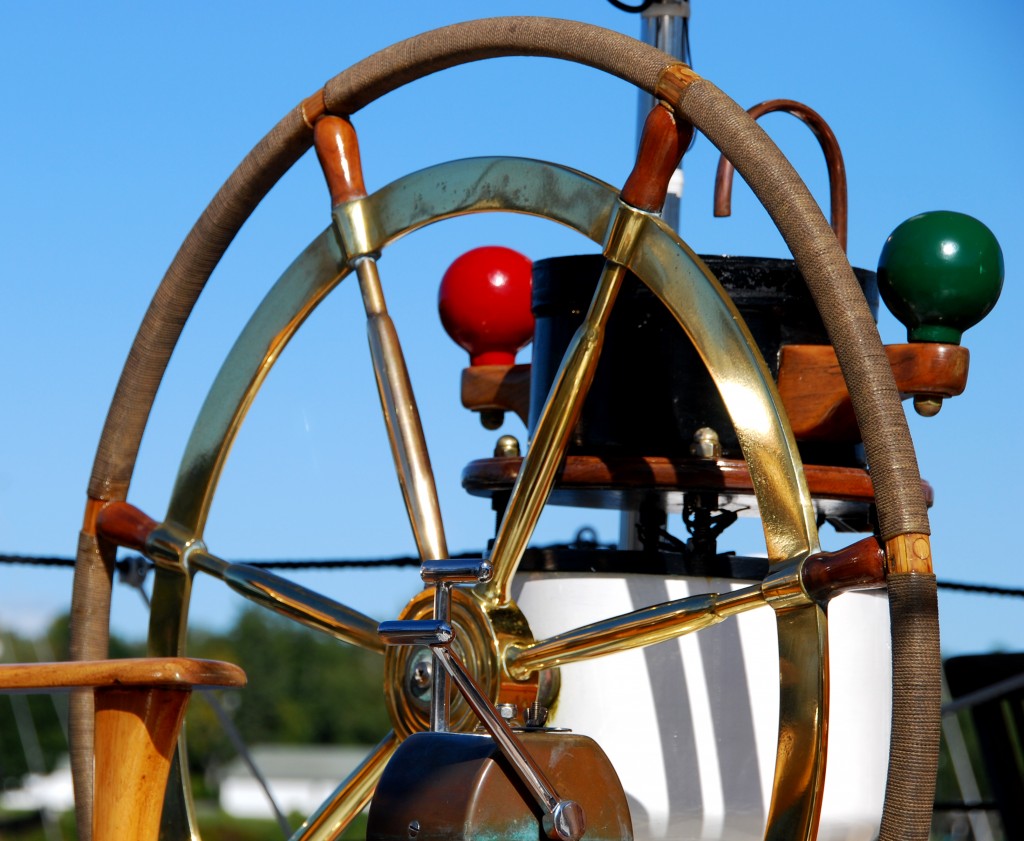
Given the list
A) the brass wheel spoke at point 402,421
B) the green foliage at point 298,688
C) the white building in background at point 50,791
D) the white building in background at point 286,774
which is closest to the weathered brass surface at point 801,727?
the brass wheel spoke at point 402,421

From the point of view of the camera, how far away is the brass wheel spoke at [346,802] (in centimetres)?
175

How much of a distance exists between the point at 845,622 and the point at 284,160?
0.84 meters

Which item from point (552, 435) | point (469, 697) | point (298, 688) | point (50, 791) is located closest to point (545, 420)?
point (552, 435)

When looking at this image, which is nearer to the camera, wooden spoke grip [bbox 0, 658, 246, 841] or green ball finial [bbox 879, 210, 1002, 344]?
wooden spoke grip [bbox 0, 658, 246, 841]

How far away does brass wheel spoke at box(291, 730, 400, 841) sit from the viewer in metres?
1.75

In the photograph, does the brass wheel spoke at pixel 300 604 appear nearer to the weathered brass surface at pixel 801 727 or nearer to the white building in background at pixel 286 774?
the weathered brass surface at pixel 801 727

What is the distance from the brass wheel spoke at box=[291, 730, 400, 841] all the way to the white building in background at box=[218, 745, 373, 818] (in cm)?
3132

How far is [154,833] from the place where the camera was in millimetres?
1444

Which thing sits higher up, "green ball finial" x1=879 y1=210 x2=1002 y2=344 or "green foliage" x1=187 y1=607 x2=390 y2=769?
"green foliage" x1=187 y1=607 x2=390 y2=769

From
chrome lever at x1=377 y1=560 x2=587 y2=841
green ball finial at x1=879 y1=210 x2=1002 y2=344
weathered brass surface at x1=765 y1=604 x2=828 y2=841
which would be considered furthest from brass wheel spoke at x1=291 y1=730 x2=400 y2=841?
green ball finial at x1=879 y1=210 x2=1002 y2=344

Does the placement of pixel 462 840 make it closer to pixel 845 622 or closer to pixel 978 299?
pixel 845 622

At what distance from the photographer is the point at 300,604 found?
176cm

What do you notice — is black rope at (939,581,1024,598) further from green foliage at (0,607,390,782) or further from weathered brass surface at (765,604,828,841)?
green foliage at (0,607,390,782)

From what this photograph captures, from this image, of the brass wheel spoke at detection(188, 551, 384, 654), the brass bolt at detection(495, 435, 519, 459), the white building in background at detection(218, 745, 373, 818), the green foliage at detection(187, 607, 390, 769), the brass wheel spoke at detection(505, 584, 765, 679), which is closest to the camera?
the brass wheel spoke at detection(505, 584, 765, 679)
